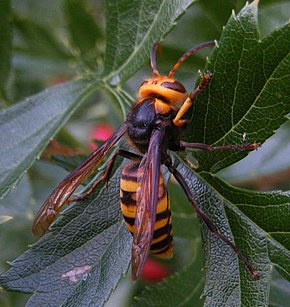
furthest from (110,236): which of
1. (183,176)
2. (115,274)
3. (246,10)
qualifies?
(246,10)

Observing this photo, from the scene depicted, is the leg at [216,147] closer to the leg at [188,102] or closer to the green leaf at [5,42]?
the leg at [188,102]

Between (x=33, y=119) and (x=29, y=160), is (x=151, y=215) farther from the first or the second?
(x=33, y=119)

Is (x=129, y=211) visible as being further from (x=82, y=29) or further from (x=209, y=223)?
(x=82, y=29)

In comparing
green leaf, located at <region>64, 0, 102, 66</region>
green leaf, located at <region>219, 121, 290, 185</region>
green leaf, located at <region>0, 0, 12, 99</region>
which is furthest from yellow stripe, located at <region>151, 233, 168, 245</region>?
green leaf, located at <region>64, 0, 102, 66</region>

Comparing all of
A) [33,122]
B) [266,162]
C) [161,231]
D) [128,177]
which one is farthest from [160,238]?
[266,162]

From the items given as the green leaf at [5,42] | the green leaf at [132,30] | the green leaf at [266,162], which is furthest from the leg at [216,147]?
the green leaf at [5,42]

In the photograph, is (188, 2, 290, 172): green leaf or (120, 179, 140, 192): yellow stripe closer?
(188, 2, 290, 172): green leaf

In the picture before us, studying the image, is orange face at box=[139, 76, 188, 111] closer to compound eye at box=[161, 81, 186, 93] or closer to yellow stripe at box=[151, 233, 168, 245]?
compound eye at box=[161, 81, 186, 93]

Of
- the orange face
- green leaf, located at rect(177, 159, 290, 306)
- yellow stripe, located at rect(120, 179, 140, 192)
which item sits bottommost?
green leaf, located at rect(177, 159, 290, 306)
